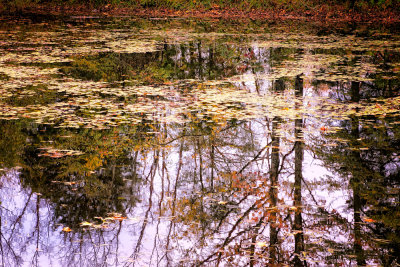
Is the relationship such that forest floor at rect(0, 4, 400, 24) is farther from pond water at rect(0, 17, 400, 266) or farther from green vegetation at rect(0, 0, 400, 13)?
pond water at rect(0, 17, 400, 266)

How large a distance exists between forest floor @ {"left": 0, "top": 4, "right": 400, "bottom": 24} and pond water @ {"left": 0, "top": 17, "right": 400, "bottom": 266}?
11.7 metres

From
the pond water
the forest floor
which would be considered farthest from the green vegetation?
the pond water

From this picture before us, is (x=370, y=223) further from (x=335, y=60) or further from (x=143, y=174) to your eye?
(x=335, y=60)

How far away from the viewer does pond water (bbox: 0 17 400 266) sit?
152 inches

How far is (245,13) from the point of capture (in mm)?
26281

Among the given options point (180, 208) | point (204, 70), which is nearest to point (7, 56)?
point (204, 70)

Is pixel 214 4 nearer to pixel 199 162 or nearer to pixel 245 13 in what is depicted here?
pixel 245 13

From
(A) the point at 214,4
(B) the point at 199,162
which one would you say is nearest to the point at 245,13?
(A) the point at 214,4

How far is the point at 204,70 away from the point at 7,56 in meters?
6.05

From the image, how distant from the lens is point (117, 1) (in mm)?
29938

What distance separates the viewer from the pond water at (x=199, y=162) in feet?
12.6

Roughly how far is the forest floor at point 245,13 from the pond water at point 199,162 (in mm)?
11680

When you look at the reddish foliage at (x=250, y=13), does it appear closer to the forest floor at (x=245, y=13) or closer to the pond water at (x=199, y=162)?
the forest floor at (x=245, y=13)

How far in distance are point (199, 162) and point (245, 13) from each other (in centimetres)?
2219
